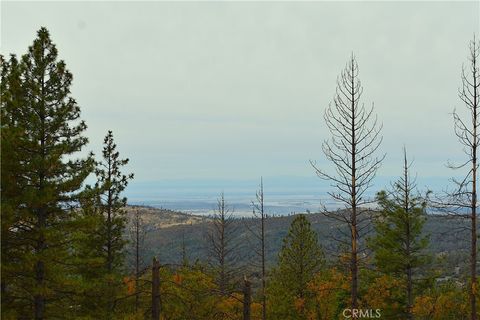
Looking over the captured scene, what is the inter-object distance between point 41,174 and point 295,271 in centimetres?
2185

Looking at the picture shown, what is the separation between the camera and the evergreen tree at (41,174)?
1398 cm

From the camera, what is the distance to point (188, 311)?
28.1 meters

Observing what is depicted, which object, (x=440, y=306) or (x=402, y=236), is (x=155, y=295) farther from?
(x=440, y=306)

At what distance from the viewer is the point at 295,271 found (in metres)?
31.6

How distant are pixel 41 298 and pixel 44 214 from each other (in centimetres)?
293

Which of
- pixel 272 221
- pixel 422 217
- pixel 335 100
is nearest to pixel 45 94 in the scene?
pixel 335 100

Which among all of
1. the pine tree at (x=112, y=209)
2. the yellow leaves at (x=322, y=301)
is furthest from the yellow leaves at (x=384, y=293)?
the pine tree at (x=112, y=209)

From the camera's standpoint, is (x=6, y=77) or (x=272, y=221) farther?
(x=272, y=221)

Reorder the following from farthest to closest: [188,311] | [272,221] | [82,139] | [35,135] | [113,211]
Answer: [272,221]
[188,311]
[113,211]
[82,139]
[35,135]

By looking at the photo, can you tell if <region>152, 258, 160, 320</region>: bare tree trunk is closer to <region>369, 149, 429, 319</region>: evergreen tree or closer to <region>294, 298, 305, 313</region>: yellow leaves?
<region>369, 149, 429, 319</region>: evergreen tree

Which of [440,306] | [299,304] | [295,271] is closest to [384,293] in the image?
[299,304]

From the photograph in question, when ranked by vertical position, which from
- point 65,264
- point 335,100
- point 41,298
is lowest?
point 41,298

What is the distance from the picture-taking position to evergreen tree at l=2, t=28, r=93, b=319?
1398 cm

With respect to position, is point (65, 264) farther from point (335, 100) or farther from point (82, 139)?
point (335, 100)
